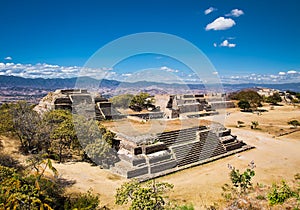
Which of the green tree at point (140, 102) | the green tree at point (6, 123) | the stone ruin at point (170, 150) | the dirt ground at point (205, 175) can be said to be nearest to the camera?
the dirt ground at point (205, 175)

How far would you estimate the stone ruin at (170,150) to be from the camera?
44.5 feet

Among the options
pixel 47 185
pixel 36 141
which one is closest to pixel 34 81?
pixel 36 141

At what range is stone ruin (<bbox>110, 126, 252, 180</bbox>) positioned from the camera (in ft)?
44.5

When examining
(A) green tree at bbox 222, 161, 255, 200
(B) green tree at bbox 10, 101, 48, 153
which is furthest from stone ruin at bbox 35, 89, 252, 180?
(B) green tree at bbox 10, 101, 48, 153

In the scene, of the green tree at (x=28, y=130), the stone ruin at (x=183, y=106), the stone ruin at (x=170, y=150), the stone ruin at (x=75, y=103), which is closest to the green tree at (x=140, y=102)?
the stone ruin at (x=183, y=106)

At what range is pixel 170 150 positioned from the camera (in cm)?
1546

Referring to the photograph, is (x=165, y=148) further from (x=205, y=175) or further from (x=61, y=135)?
(x=61, y=135)

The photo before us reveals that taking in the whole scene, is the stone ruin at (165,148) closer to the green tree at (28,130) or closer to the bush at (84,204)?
the green tree at (28,130)

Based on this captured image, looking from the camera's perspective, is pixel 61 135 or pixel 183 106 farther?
pixel 183 106

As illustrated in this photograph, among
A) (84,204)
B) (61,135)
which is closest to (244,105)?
(61,135)

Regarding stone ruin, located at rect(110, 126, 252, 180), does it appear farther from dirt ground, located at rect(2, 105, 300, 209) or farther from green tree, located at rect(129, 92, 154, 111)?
green tree, located at rect(129, 92, 154, 111)

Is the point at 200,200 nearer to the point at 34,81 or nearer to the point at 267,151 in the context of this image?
the point at 267,151

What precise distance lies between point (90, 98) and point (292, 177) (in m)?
20.2

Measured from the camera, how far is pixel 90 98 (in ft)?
86.2
